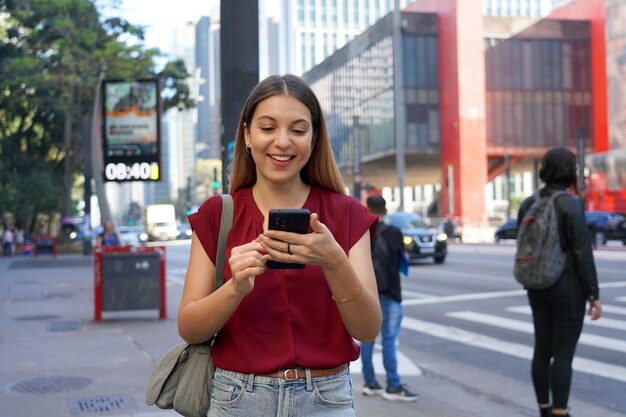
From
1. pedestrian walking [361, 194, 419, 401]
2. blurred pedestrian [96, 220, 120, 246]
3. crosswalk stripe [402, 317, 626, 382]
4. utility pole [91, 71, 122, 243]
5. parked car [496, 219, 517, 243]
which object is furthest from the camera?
parked car [496, 219, 517, 243]

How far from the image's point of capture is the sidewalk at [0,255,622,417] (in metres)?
6.24

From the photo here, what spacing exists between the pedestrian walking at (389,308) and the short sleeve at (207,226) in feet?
14.3

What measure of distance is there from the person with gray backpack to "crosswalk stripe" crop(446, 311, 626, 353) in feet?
13.6

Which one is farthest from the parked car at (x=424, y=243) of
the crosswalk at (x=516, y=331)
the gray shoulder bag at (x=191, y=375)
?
the gray shoulder bag at (x=191, y=375)

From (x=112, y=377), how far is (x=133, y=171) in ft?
19.2

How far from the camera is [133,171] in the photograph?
12.8 meters

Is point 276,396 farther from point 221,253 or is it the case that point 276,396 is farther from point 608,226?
point 608,226

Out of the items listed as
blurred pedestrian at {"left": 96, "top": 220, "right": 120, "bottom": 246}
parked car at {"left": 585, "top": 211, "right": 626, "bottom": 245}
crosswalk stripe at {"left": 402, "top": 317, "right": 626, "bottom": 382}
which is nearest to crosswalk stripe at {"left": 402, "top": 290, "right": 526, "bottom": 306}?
crosswalk stripe at {"left": 402, "top": 317, "right": 626, "bottom": 382}

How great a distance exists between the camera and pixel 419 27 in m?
61.1

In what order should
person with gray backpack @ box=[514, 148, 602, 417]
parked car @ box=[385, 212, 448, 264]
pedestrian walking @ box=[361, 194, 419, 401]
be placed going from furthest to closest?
parked car @ box=[385, 212, 448, 264] → pedestrian walking @ box=[361, 194, 419, 401] → person with gray backpack @ box=[514, 148, 602, 417]

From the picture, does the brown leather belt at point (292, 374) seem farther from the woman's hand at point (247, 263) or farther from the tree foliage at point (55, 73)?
the tree foliage at point (55, 73)

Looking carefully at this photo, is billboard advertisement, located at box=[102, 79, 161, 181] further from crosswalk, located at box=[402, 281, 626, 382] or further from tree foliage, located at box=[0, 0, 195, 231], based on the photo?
tree foliage, located at box=[0, 0, 195, 231]

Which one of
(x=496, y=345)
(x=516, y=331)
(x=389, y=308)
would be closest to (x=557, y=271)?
(x=389, y=308)

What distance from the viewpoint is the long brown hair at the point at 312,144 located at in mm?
2365
